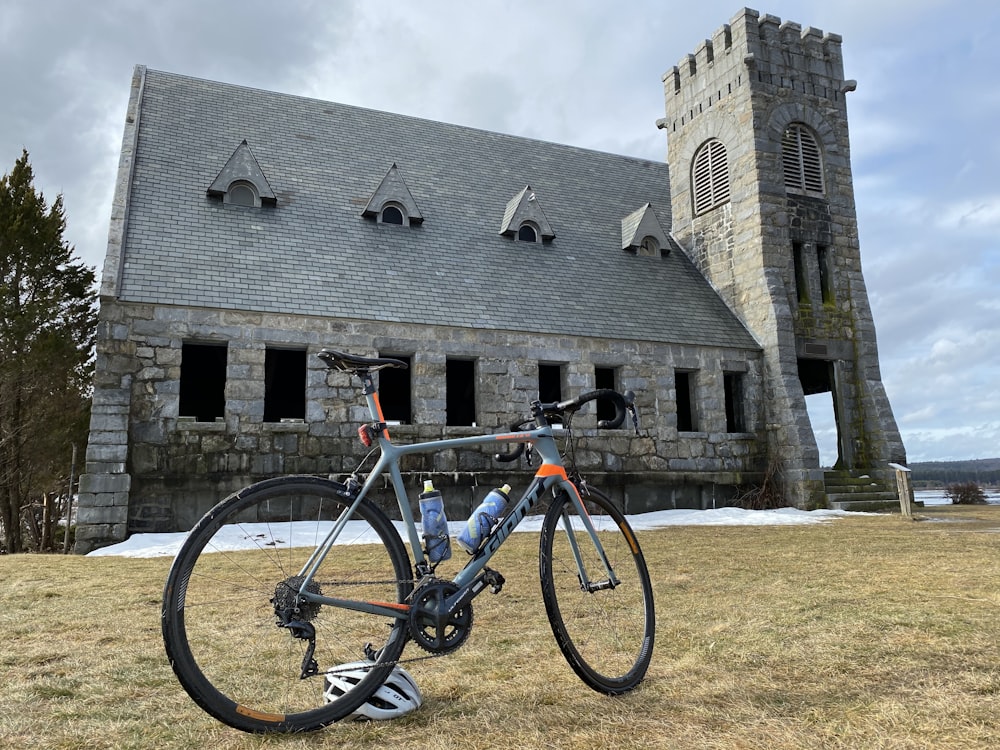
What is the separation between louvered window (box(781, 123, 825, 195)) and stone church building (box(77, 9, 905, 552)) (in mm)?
76

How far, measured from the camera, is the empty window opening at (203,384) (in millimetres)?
15002

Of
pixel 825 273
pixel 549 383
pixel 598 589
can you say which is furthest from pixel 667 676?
pixel 825 273

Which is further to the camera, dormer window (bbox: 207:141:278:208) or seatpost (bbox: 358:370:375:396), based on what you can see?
dormer window (bbox: 207:141:278:208)

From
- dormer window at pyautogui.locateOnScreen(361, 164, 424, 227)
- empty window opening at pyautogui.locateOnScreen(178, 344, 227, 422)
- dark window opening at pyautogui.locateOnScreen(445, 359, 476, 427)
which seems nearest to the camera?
empty window opening at pyautogui.locateOnScreen(178, 344, 227, 422)

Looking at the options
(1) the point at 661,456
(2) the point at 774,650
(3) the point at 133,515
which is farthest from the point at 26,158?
(2) the point at 774,650

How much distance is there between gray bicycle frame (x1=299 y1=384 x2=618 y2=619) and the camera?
271 centimetres

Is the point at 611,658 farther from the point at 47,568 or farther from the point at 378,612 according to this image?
the point at 47,568

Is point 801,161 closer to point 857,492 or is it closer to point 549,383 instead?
point 857,492

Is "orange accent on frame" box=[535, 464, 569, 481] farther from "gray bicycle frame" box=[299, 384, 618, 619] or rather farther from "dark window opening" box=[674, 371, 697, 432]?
"dark window opening" box=[674, 371, 697, 432]

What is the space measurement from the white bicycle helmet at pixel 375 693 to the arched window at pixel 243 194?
13034 millimetres

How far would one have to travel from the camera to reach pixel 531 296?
48.9ft

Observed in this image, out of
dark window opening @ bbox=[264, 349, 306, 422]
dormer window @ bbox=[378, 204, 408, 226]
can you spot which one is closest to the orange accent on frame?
dormer window @ bbox=[378, 204, 408, 226]

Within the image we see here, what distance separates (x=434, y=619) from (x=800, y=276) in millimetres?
16475

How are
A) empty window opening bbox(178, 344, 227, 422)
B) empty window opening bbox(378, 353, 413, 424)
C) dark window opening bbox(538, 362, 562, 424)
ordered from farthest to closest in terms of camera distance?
1. dark window opening bbox(538, 362, 562, 424)
2. empty window opening bbox(378, 353, 413, 424)
3. empty window opening bbox(178, 344, 227, 422)
